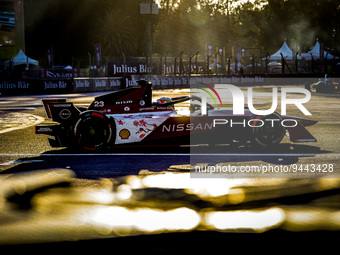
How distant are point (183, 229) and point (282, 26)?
293 ft

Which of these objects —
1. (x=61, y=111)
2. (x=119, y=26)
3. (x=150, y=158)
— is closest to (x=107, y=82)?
(x=61, y=111)

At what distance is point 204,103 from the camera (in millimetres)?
8633

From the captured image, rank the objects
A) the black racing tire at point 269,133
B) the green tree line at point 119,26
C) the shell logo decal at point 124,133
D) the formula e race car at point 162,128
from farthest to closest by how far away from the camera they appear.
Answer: the green tree line at point 119,26 → the black racing tire at point 269,133 → the shell logo decal at point 124,133 → the formula e race car at point 162,128

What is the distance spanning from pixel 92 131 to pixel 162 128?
1208 millimetres

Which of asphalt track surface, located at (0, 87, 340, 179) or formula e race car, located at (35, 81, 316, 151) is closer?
asphalt track surface, located at (0, 87, 340, 179)

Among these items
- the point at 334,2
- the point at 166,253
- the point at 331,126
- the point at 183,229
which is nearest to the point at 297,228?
the point at 183,229

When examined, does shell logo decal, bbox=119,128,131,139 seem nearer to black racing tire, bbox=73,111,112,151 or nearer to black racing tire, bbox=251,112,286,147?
black racing tire, bbox=73,111,112,151

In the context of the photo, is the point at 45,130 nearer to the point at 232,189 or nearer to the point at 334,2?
the point at 232,189

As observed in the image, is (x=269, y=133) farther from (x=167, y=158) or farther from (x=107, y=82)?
(x=107, y=82)

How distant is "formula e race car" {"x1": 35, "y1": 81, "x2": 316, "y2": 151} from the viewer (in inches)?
328

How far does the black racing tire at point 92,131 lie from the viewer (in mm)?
8211

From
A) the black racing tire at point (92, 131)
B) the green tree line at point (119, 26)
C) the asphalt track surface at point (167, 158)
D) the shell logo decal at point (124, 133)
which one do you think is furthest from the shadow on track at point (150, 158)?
the green tree line at point (119, 26)

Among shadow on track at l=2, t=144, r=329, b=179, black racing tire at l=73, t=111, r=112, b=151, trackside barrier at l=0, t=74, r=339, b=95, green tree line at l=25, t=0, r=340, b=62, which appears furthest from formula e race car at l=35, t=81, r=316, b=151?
green tree line at l=25, t=0, r=340, b=62

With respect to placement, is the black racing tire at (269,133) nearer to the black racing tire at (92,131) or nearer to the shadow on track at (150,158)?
the shadow on track at (150,158)
